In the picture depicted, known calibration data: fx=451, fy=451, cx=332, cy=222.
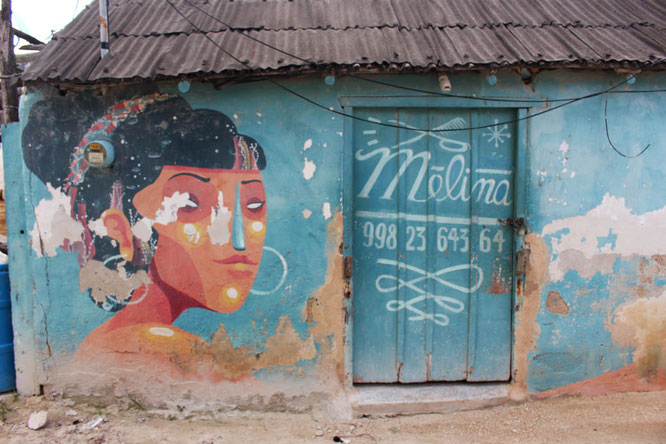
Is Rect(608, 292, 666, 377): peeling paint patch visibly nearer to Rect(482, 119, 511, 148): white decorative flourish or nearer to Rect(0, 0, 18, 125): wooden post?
Rect(482, 119, 511, 148): white decorative flourish

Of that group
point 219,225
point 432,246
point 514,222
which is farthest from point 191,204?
point 514,222

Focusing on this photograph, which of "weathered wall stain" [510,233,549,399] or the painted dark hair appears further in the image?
"weathered wall stain" [510,233,549,399]

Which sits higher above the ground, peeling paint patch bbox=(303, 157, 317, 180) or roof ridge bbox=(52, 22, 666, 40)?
roof ridge bbox=(52, 22, 666, 40)

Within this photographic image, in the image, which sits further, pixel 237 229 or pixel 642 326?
pixel 642 326

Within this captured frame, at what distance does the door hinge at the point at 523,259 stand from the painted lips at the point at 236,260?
207cm

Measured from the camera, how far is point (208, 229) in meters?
3.50

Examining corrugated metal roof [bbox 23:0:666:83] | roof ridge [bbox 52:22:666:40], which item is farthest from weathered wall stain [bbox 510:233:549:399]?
roof ridge [bbox 52:22:666:40]

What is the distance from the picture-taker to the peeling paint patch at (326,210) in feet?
11.4

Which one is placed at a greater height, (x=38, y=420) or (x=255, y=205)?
Result: (x=255, y=205)

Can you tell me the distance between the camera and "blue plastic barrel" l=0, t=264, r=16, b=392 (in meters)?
3.63

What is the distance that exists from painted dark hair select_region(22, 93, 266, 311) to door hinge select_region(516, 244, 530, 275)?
2128 millimetres

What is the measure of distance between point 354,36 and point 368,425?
299 cm

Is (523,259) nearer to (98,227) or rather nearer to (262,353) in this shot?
(262,353)

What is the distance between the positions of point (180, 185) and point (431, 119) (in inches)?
79.4
